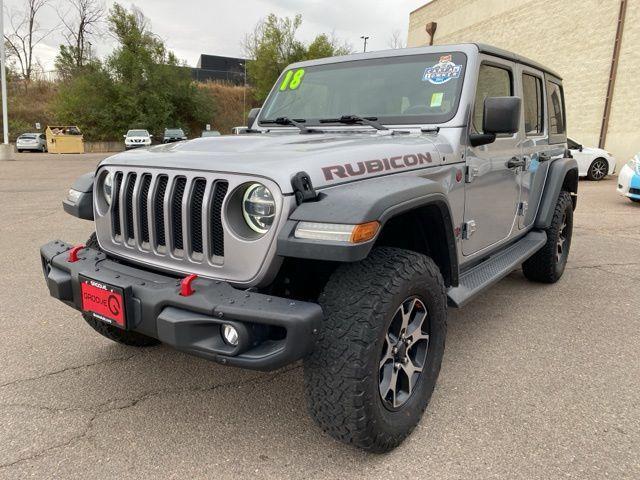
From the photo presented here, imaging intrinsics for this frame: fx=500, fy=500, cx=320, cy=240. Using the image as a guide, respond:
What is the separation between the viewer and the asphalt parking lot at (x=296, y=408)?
7.00 feet

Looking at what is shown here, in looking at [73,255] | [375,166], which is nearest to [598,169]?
[375,166]

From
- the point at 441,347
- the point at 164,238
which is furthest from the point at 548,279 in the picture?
the point at 164,238

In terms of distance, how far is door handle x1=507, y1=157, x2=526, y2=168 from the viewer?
3.56 metres

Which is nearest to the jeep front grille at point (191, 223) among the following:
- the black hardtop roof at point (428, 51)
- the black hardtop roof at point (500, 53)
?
the black hardtop roof at point (428, 51)

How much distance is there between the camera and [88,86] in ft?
126

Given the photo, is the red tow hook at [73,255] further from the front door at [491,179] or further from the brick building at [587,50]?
the brick building at [587,50]

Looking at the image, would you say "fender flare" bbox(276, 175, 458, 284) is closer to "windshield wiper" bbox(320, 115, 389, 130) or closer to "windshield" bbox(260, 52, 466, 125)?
"windshield wiper" bbox(320, 115, 389, 130)

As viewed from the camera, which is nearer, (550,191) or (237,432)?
(237,432)

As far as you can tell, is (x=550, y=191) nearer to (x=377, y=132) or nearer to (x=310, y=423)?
(x=377, y=132)

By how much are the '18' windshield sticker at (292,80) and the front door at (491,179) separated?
1.32m

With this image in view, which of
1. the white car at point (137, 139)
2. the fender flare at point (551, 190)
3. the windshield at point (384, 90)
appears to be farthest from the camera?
the white car at point (137, 139)

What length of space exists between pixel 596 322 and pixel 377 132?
2.33 meters

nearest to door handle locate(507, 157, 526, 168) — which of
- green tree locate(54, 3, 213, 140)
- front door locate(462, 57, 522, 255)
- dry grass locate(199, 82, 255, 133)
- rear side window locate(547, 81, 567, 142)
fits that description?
front door locate(462, 57, 522, 255)

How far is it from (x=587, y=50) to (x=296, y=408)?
1830cm
